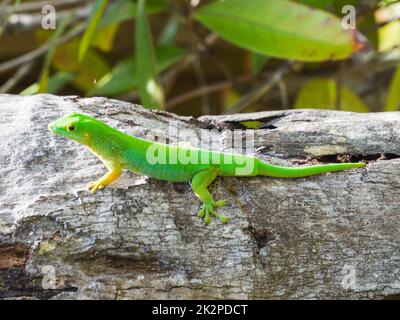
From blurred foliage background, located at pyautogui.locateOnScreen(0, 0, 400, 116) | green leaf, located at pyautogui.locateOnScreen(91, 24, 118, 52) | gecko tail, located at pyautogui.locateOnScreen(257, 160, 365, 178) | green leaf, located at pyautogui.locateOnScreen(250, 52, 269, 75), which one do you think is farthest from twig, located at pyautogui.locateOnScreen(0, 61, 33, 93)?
gecko tail, located at pyautogui.locateOnScreen(257, 160, 365, 178)

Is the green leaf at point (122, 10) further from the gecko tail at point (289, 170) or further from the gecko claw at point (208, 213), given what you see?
the gecko claw at point (208, 213)

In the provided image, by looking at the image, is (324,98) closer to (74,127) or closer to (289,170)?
(289,170)

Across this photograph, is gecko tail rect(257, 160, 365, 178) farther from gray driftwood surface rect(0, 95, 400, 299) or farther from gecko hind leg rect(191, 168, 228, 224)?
gecko hind leg rect(191, 168, 228, 224)

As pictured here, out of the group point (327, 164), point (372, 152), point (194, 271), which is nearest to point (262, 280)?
point (194, 271)

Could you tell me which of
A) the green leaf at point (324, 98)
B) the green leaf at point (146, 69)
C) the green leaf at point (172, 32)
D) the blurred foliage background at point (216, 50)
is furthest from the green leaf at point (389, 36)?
the green leaf at point (146, 69)

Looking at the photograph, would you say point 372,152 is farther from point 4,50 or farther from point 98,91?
point 4,50

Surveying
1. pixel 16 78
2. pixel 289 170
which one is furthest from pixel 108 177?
pixel 16 78
